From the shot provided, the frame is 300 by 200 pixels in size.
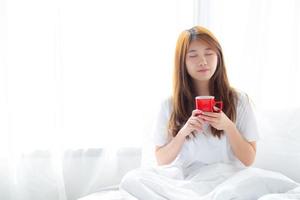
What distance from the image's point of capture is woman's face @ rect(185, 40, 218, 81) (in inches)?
70.6

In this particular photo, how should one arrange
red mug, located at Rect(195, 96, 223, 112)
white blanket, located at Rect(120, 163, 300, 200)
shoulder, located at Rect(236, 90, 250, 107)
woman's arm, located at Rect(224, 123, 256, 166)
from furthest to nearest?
shoulder, located at Rect(236, 90, 250, 107) → woman's arm, located at Rect(224, 123, 256, 166) → red mug, located at Rect(195, 96, 223, 112) → white blanket, located at Rect(120, 163, 300, 200)

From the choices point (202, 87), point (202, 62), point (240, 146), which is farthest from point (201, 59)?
point (240, 146)

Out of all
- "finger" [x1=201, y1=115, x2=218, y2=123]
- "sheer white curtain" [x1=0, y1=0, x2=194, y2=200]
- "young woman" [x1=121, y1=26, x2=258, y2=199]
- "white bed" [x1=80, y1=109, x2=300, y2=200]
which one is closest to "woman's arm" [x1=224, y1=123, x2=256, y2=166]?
"young woman" [x1=121, y1=26, x2=258, y2=199]

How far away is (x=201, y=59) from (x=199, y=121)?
275 mm

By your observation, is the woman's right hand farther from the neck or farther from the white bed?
the white bed

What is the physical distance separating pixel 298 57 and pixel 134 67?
832 millimetres

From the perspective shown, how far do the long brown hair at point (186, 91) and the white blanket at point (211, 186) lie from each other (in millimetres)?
240

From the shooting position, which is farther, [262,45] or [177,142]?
[262,45]

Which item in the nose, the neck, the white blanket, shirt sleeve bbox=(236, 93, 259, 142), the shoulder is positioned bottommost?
the white blanket

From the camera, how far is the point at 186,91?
1.91 meters

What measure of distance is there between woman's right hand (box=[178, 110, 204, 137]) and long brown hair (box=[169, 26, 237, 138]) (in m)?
0.13

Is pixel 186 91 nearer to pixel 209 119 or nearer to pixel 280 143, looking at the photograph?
pixel 209 119

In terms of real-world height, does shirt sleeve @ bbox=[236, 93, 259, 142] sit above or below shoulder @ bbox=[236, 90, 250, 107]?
below

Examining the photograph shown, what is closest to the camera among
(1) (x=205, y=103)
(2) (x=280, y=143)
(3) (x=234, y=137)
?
(1) (x=205, y=103)
